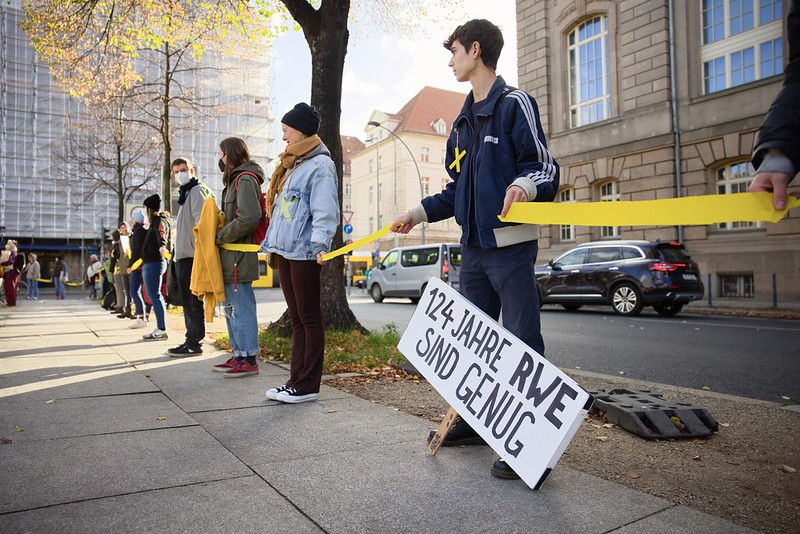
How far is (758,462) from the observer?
9.89 ft

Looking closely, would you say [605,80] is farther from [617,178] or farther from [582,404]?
[582,404]

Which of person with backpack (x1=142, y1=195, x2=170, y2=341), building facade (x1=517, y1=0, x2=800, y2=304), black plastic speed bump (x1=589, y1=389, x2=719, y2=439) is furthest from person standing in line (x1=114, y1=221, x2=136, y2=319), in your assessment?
building facade (x1=517, y1=0, x2=800, y2=304)

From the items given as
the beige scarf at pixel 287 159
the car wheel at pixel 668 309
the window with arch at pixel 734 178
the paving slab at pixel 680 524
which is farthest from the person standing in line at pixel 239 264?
Answer: the window with arch at pixel 734 178

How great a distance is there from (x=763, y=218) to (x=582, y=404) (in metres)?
0.90

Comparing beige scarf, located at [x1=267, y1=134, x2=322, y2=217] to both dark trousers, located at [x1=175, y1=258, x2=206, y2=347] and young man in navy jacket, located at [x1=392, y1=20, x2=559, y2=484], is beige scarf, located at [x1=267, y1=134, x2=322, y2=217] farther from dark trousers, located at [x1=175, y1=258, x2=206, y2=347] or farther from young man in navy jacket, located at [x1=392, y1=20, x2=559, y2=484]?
dark trousers, located at [x1=175, y1=258, x2=206, y2=347]

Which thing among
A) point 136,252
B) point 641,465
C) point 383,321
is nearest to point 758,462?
point 641,465

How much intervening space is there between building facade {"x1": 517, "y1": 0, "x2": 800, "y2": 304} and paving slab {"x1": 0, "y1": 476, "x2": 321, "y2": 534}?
16032 millimetres

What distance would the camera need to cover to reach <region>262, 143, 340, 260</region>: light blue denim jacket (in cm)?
416

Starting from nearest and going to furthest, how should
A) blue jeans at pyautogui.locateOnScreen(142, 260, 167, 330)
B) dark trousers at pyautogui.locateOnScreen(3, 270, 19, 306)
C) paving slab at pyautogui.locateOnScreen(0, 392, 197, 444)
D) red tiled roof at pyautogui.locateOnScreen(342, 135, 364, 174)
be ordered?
1. paving slab at pyautogui.locateOnScreen(0, 392, 197, 444)
2. blue jeans at pyautogui.locateOnScreen(142, 260, 167, 330)
3. dark trousers at pyautogui.locateOnScreen(3, 270, 19, 306)
4. red tiled roof at pyautogui.locateOnScreen(342, 135, 364, 174)

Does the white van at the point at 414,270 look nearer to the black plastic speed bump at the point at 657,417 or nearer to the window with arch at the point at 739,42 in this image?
the window with arch at the point at 739,42

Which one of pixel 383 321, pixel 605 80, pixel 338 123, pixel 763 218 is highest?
pixel 605 80

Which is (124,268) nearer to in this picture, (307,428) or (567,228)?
(307,428)

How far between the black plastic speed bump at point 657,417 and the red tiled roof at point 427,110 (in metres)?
58.6

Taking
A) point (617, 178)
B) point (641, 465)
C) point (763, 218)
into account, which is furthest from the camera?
point (617, 178)
